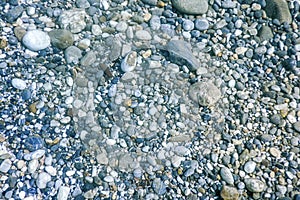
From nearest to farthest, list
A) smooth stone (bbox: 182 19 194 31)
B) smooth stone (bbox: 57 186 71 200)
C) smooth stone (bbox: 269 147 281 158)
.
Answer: smooth stone (bbox: 57 186 71 200), smooth stone (bbox: 269 147 281 158), smooth stone (bbox: 182 19 194 31)

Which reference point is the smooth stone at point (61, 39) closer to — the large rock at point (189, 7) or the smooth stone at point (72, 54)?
the smooth stone at point (72, 54)

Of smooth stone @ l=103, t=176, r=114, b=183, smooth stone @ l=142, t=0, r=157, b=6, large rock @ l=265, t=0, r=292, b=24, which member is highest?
large rock @ l=265, t=0, r=292, b=24

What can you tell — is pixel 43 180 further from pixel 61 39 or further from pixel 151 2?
pixel 151 2

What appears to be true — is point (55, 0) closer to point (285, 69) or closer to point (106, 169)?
point (106, 169)

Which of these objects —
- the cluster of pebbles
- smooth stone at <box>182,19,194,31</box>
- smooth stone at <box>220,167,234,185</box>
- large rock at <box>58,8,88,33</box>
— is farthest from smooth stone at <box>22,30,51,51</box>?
smooth stone at <box>220,167,234,185</box>

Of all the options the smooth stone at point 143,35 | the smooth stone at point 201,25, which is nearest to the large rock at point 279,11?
the smooth stone at point 201,25

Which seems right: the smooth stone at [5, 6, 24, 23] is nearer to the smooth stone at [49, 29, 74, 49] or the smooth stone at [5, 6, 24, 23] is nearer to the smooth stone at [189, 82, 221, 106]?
the smooth stone at [49, 29, 74, 49]
